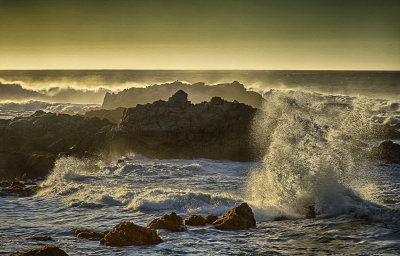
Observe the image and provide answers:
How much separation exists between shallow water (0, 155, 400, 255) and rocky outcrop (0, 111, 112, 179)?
278 cm

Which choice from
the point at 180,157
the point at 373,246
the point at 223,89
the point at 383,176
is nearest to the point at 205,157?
the point at 180,157

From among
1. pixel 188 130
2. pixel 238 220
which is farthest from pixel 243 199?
pixel 188 130

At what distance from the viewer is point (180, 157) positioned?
82.9ft

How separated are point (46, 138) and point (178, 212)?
16.6 m

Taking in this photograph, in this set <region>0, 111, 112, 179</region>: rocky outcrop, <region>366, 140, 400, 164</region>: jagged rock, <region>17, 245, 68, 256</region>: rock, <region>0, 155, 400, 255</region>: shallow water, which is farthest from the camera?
<region>0, 111, 112, 179</region>: rocky outcrop

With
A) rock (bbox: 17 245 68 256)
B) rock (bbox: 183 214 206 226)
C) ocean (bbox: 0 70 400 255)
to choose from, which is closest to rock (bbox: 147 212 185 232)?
ocean (bbox: 0 70 400 255)

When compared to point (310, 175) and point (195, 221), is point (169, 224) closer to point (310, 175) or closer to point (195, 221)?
point (195, 221)

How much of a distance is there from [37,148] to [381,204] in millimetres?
20711

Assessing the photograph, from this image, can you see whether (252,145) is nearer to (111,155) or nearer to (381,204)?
(111,155)

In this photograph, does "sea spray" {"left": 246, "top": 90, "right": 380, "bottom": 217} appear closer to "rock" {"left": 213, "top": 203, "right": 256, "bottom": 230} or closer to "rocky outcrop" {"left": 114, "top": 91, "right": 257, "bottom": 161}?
"rock" {"left": 213, "top": 203, "right": 256, "bottom": 230}

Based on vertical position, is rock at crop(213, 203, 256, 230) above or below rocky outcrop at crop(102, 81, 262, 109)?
below

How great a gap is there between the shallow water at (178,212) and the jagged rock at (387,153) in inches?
48.0

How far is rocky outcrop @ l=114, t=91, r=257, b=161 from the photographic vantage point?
25.5m

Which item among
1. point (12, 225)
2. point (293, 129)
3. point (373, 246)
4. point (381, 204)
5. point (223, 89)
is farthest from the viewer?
point (223, 89)
